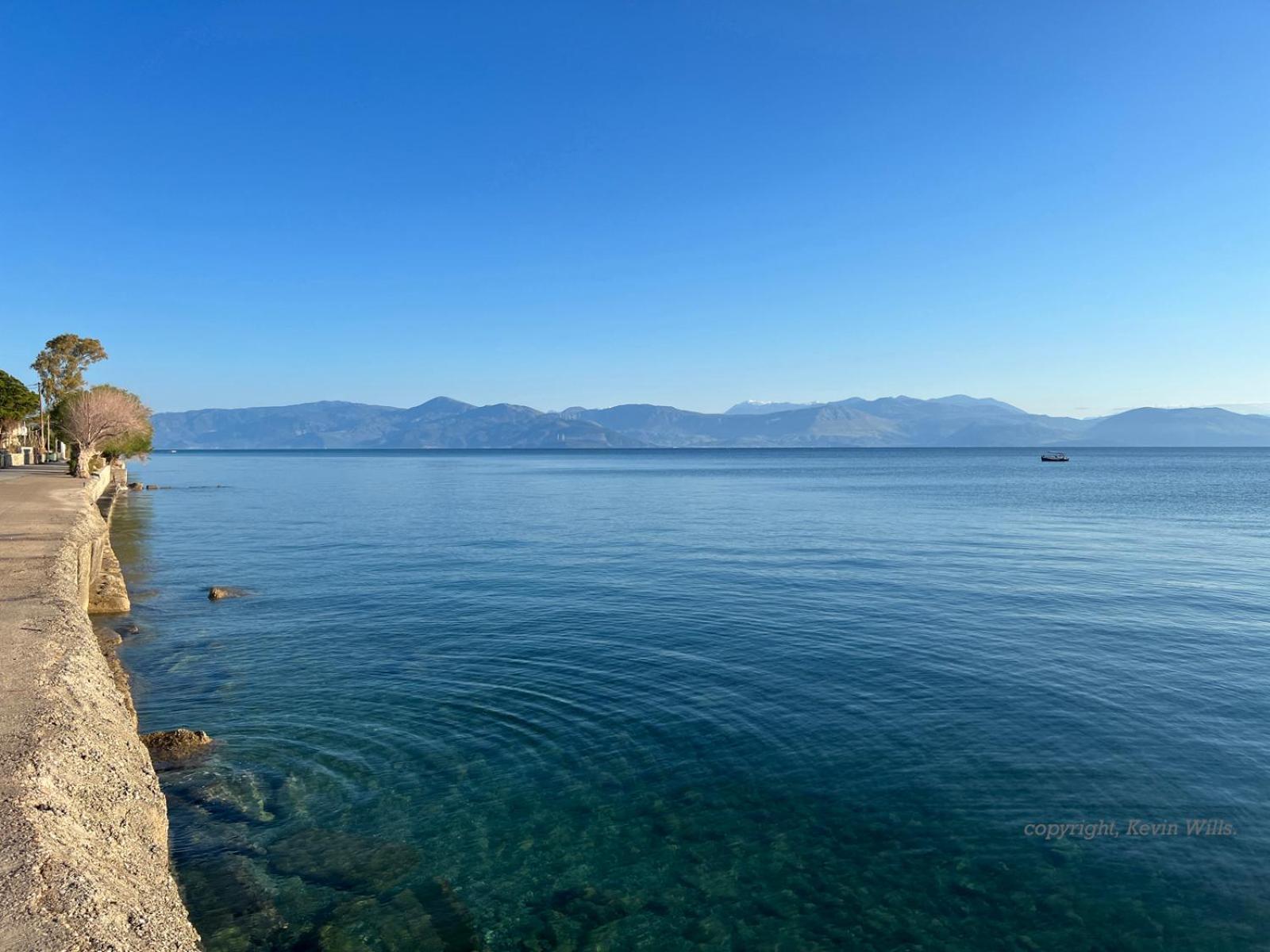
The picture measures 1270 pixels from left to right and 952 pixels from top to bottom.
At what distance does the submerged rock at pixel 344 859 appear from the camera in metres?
12.0

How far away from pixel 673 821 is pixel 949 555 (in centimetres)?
3422

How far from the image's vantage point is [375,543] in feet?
165

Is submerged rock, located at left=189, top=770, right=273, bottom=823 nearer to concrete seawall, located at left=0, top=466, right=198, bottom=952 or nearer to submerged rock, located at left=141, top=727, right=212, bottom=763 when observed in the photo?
concrete seawall, located at left=0, top=466, right=198, bottom=952

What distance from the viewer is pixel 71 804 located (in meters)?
10.1

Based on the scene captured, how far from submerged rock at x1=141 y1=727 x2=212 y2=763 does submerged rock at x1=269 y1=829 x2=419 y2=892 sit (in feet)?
15.4

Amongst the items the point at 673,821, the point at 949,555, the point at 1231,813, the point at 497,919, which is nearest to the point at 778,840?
the point at 673,821

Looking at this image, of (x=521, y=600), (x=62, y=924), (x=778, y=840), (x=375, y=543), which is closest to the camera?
(x=62, y=924)

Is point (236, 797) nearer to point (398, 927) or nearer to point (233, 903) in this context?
point (233, 903)

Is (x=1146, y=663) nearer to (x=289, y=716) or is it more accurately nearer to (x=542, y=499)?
(x=289, y=716)

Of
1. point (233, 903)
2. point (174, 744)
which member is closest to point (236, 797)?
point (174, 744)

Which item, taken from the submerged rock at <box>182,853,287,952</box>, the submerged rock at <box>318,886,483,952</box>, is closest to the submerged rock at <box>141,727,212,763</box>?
the submerged rock at <box>182,853,287,952</box>

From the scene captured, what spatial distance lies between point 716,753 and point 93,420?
82738 mm

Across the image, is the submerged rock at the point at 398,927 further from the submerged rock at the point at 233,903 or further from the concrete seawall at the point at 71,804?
the concrete seawall at the point at 71,804

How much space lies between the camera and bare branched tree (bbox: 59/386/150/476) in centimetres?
7619
